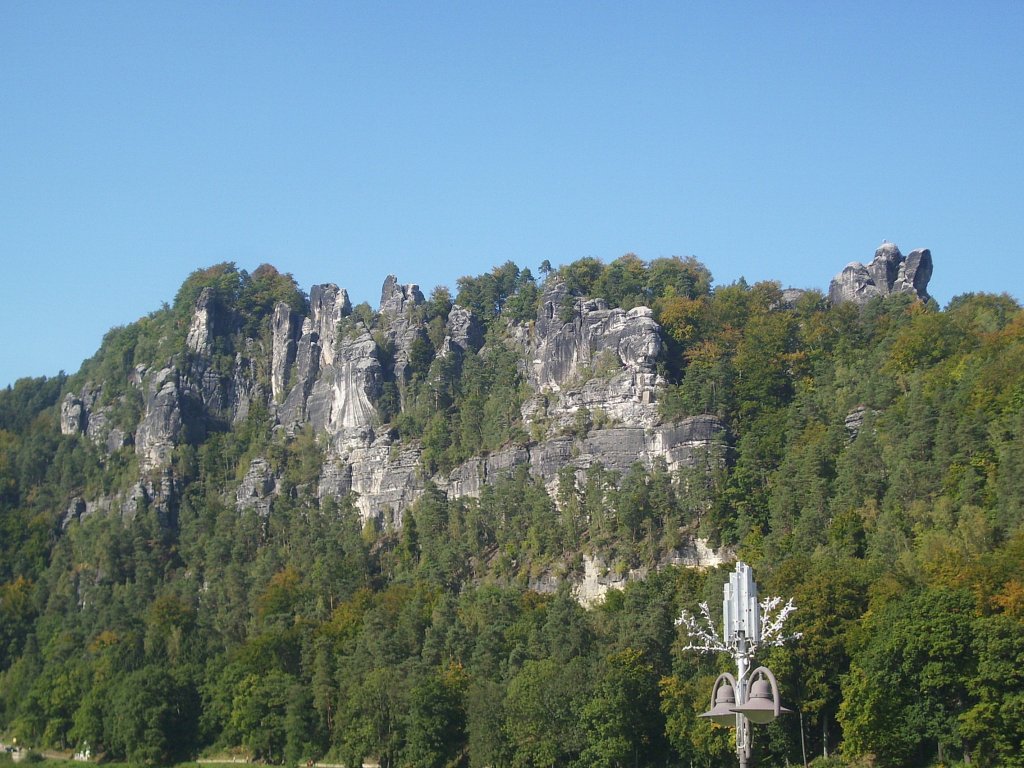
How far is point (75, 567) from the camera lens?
406 feet

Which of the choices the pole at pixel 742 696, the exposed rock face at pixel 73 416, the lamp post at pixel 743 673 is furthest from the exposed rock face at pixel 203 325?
the pole at pixel 742 696

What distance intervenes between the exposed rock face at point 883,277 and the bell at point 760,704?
295 feet

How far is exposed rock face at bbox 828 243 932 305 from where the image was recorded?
112 metres

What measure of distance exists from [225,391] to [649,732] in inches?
3018

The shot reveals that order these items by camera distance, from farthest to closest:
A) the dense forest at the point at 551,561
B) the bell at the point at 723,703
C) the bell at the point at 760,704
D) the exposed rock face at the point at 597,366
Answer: the exposed rock face at the point at 597,366 → the dense forest at the point at 551,561 → the bell at the point at 723,703 → the bell at the point at 760,704

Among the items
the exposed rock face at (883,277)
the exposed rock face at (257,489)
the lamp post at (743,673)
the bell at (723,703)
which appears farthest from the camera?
the exposed rock face at (257,489)

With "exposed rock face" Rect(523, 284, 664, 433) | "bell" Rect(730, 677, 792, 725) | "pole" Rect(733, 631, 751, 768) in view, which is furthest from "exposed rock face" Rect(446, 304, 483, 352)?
"bell" Rect(730, 677, 792, 725)

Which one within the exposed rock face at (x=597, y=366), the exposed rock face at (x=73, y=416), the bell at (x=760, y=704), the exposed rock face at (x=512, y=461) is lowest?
the bell at (x=760, y=704)

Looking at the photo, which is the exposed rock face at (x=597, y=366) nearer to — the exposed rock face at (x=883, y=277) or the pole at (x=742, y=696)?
the exposed rock face at (x=883, y=277)

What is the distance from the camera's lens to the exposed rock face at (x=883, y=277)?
112m

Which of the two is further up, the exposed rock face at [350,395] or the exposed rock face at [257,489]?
the exposed rock face at [350,395]

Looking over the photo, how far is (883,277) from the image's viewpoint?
112500 millimetres

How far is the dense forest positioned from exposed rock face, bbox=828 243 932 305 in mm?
3814

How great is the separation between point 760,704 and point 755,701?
0.73ft
